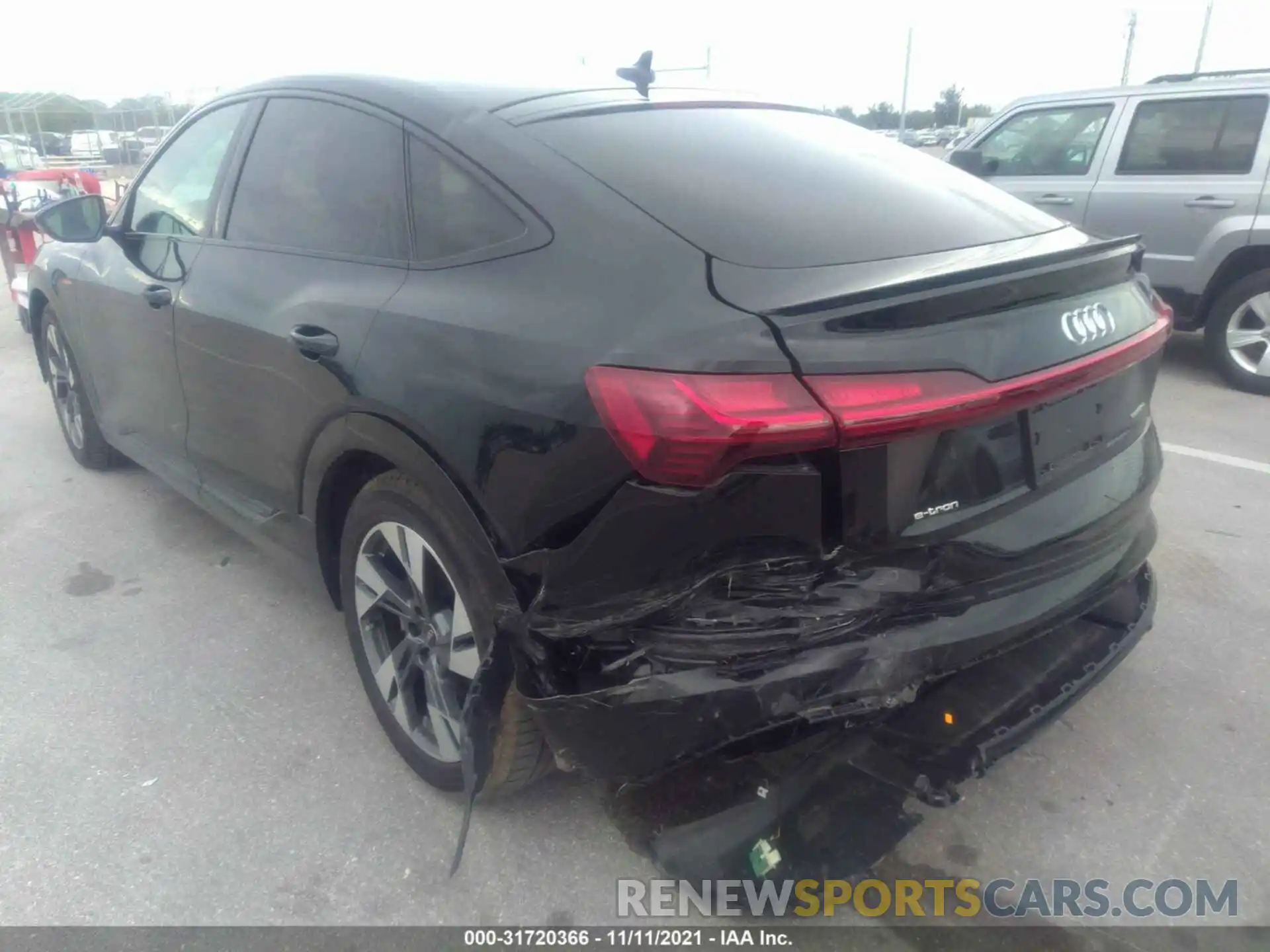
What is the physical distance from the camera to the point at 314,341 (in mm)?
2539

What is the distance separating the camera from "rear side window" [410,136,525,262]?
2.21 meters

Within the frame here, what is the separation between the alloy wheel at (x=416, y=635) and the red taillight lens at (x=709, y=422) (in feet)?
2.32

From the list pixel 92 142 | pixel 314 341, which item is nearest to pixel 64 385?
pixel 314 341

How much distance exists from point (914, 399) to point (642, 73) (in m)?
1.66

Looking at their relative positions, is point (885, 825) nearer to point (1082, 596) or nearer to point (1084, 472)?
point (1082, 596)

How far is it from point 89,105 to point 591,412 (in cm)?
2550

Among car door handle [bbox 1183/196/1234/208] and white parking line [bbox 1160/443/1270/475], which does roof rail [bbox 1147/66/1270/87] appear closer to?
car door handle [bbox 1183/196/1234/208]

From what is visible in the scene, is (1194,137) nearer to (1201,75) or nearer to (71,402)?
(1201,75)

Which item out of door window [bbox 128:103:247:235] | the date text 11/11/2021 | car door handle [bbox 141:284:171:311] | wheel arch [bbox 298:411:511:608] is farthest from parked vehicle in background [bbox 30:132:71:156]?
A: the date text 11/11/2021

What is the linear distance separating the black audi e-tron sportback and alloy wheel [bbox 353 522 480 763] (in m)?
0.01

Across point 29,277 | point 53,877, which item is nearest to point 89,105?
point 29,277

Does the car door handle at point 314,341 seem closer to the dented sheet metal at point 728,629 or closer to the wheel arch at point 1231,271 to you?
the dented sheet metal at point 728,629

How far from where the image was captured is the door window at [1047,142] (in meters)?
6.78

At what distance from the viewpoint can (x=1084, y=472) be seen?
2.17 metres
